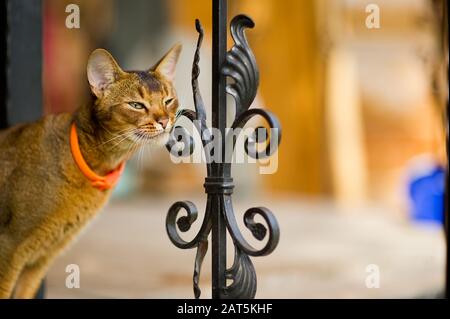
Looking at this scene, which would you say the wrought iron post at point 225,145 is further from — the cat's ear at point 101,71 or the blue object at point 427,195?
the blue object at point 427,195

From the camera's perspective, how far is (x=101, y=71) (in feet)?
6.05

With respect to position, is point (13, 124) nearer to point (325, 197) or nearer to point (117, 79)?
point (117, 79)

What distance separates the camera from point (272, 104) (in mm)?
7965

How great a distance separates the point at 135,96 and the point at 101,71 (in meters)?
0.12

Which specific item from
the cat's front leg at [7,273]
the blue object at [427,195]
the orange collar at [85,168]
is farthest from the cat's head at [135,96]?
the blue object at [427,195]

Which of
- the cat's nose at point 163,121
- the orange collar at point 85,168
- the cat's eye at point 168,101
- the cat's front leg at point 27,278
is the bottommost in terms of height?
the cat's front leg at point 27,278

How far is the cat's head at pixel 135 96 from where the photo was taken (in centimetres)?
179

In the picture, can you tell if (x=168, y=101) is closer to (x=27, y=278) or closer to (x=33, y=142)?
(x=33, y=142)

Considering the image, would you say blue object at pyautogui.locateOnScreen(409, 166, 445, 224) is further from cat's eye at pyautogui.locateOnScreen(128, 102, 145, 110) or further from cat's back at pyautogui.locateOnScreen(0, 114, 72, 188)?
cat's eye at pyautogui.locateOnScreen(128, 102, 145, 110)

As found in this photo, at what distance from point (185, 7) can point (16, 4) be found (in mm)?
5880

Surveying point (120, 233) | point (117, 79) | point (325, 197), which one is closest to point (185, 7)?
point (325, 197)

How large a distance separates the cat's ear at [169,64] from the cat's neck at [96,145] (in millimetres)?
209

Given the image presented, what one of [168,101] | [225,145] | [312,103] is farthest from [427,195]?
[225,145]

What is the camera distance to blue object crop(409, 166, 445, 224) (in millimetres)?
5660
